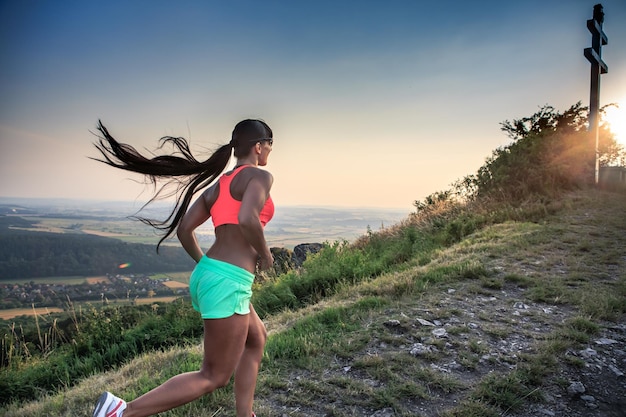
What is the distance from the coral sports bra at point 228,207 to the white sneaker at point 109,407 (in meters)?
1.15

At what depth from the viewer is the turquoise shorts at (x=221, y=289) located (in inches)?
92.9

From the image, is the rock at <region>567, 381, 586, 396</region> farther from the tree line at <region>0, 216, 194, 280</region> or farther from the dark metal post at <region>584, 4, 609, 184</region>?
the tree line at <region>0, 216, 194, 280</region>

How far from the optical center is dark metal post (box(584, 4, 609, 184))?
50.2 feet

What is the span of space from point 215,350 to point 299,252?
11.1m

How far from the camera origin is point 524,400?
3.27 metres

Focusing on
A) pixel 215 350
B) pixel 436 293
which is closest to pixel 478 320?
pixel 436 293

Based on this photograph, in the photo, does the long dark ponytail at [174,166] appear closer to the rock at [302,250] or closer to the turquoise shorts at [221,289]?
the turquoise shorts at [221,289]

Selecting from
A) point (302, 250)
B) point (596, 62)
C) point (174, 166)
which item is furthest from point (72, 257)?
point (596, 62)

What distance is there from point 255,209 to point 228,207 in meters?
0.24

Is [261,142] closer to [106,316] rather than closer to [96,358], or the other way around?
[96,358]

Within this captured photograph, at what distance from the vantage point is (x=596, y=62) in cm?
1565

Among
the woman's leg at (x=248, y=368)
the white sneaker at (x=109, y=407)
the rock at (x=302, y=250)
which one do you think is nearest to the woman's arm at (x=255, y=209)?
the woman's leg at (x=248, y=368)

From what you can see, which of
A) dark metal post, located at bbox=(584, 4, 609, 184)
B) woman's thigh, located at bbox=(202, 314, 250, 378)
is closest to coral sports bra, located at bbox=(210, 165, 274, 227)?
woman's thigh, located at bbox=(202, 314, 250, 378)

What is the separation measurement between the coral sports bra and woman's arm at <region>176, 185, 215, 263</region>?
5.4 inches
